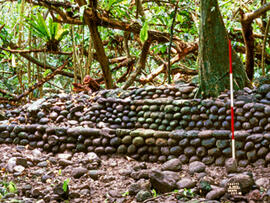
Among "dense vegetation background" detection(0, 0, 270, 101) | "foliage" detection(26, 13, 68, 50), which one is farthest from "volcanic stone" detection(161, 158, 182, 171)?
"foliage" detection(26, 13, 68, 50)

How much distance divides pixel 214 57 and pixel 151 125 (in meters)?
1.30

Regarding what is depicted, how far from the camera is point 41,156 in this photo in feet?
14.0

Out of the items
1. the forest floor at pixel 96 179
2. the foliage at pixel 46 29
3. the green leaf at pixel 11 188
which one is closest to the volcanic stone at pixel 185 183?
the forest floor at pixel 96 179

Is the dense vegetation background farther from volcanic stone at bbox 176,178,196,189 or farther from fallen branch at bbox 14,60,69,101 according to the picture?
volcanic stone at bbox 176,178,196,189

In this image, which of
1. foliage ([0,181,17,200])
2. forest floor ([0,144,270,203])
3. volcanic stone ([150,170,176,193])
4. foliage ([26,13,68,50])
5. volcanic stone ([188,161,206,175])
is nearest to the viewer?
forest floor ([0,144,270,203])

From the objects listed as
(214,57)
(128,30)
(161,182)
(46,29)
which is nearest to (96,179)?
(161,182)

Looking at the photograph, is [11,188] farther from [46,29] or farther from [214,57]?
[46,29]

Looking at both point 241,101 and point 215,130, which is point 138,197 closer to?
point 215,130

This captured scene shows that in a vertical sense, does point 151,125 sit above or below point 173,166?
above

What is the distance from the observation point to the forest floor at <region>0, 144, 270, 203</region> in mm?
2764

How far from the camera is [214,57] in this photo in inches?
168

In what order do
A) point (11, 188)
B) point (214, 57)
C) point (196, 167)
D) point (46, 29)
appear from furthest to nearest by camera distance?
point (46, 29) < point (214, 57) < point (196, 167) < point (11, 188)

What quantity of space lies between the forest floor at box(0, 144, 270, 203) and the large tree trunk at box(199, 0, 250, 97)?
1239 mm

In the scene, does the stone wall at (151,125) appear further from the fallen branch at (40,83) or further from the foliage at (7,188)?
the foliage at (7,188)
